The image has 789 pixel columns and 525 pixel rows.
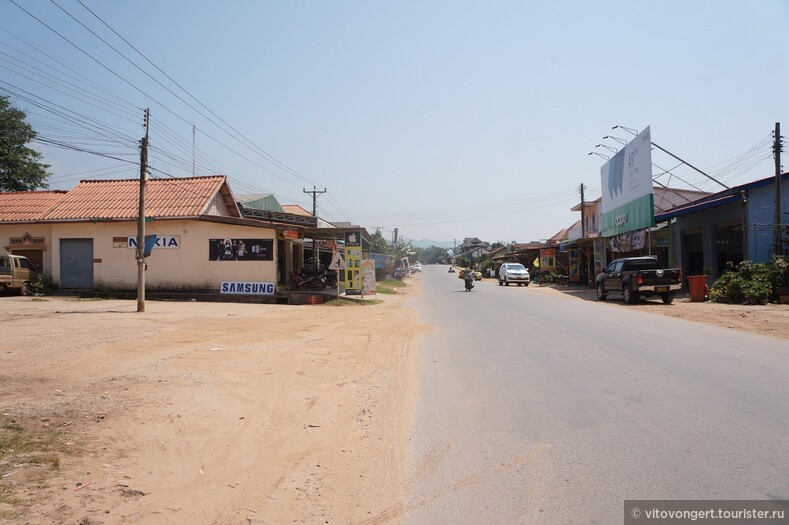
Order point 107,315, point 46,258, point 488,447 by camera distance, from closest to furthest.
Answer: point 488,447 < point 107,315 < point 46,258

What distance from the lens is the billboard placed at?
90.9 ft

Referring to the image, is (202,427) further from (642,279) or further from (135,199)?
(135,199)

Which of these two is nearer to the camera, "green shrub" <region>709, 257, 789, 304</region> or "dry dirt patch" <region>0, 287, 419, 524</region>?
"dry dirt patch" <region>0, 287, 419, 524</region>

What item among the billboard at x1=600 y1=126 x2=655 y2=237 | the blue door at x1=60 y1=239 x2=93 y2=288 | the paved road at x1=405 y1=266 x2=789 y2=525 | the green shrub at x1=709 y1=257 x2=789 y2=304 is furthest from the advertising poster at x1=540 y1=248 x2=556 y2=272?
the paved road at x1=405 y1=266 x2=789 y2=525

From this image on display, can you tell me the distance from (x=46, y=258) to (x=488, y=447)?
28.2m

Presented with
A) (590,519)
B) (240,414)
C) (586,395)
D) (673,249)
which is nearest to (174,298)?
(240,414)

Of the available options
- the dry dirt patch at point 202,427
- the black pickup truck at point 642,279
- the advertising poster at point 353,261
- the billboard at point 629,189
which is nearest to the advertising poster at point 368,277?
the advertising poster at point 353,261

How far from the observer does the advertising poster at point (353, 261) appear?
26.2 meters

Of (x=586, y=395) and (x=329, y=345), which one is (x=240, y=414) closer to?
(x=586, y=395)

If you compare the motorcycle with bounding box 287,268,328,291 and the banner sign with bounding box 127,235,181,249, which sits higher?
the banner sign with bounding box 127,235,181,249

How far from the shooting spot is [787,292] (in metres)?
19.3

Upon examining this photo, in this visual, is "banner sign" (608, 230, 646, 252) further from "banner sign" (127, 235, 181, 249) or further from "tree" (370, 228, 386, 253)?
"tree" (370, 228, 386, 253)

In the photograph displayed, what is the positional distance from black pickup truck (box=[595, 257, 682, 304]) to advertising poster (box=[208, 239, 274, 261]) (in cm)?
1554

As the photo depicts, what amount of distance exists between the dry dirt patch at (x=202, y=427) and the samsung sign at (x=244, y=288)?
1247cm
